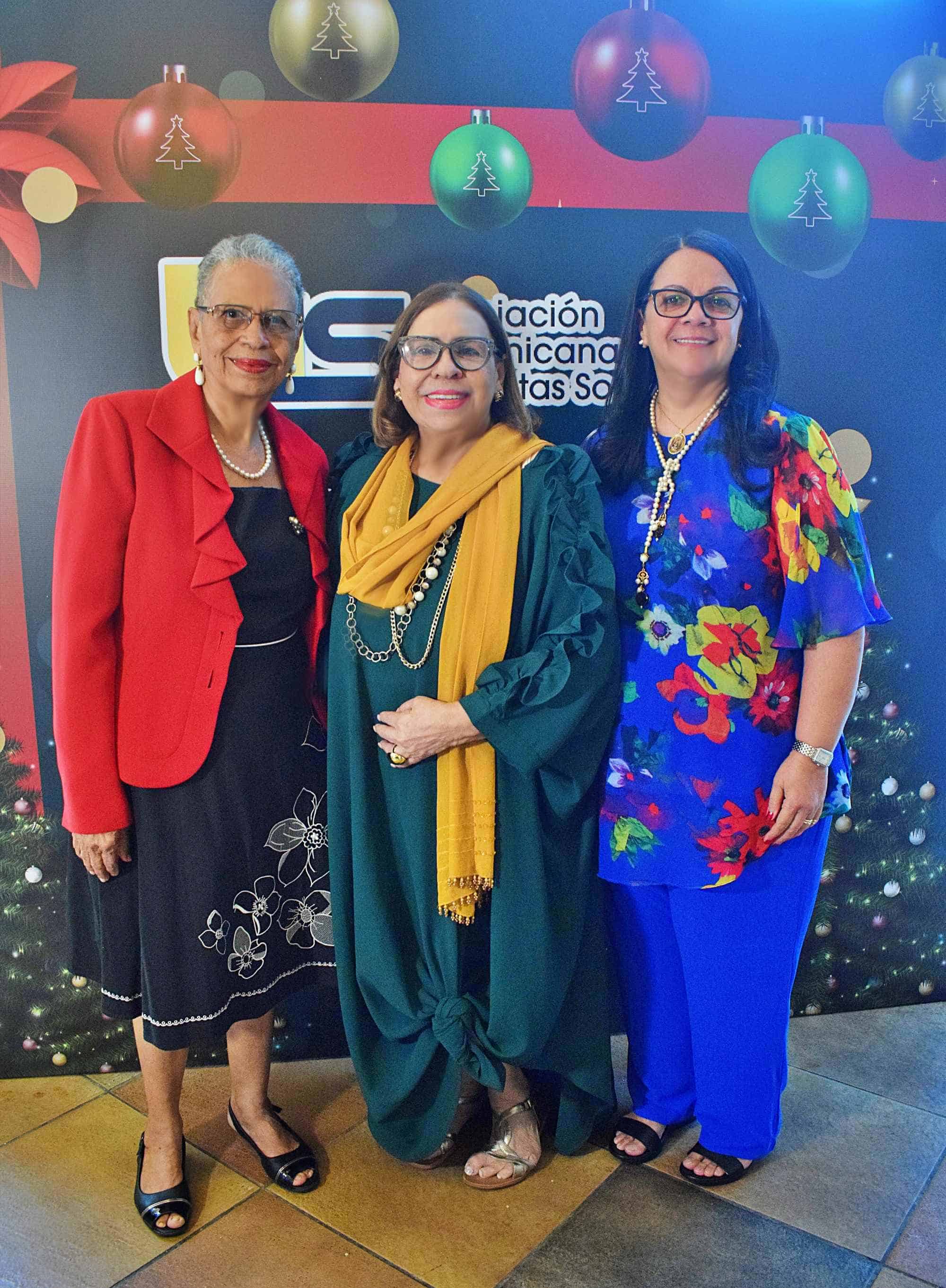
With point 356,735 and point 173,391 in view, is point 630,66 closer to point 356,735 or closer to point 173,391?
point 173,391

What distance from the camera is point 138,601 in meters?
1.90

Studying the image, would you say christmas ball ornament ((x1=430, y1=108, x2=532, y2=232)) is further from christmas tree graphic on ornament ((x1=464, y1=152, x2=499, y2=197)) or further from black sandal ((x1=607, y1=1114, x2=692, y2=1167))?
black sandal ((x1=607, y1=1114, x2=692, y2=1167))

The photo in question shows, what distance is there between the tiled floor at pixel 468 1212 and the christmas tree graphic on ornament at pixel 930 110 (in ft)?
7.50

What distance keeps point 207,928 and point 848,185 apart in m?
2.18

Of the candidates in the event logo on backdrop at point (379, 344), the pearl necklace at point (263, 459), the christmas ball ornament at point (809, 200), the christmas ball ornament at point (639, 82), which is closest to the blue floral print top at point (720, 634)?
the event logo on backdrop at point (379, 344)

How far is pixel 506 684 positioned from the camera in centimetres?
188

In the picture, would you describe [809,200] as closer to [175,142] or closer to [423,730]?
[175,142]

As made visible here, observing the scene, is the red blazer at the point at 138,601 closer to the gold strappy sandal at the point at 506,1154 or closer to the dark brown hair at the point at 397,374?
the dark brown hair at the point at 397,374

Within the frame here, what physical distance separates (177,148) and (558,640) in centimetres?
136

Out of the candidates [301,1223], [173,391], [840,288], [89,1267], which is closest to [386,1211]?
[301,1223]

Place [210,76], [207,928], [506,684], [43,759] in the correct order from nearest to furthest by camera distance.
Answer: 1. [506,684]
2. [207,928]
3. [210,76]
4. [43,759]

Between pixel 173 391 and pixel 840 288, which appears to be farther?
pixel 840 288

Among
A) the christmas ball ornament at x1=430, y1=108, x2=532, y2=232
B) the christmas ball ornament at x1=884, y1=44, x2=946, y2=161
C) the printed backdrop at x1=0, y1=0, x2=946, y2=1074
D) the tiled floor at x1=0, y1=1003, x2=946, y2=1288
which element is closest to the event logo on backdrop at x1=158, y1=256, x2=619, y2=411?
the printed backdrop at x1=0, y1=0, x2=946, y2=1074

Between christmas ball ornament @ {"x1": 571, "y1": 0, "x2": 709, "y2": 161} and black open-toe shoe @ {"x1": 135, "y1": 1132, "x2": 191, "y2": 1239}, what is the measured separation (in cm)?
238
